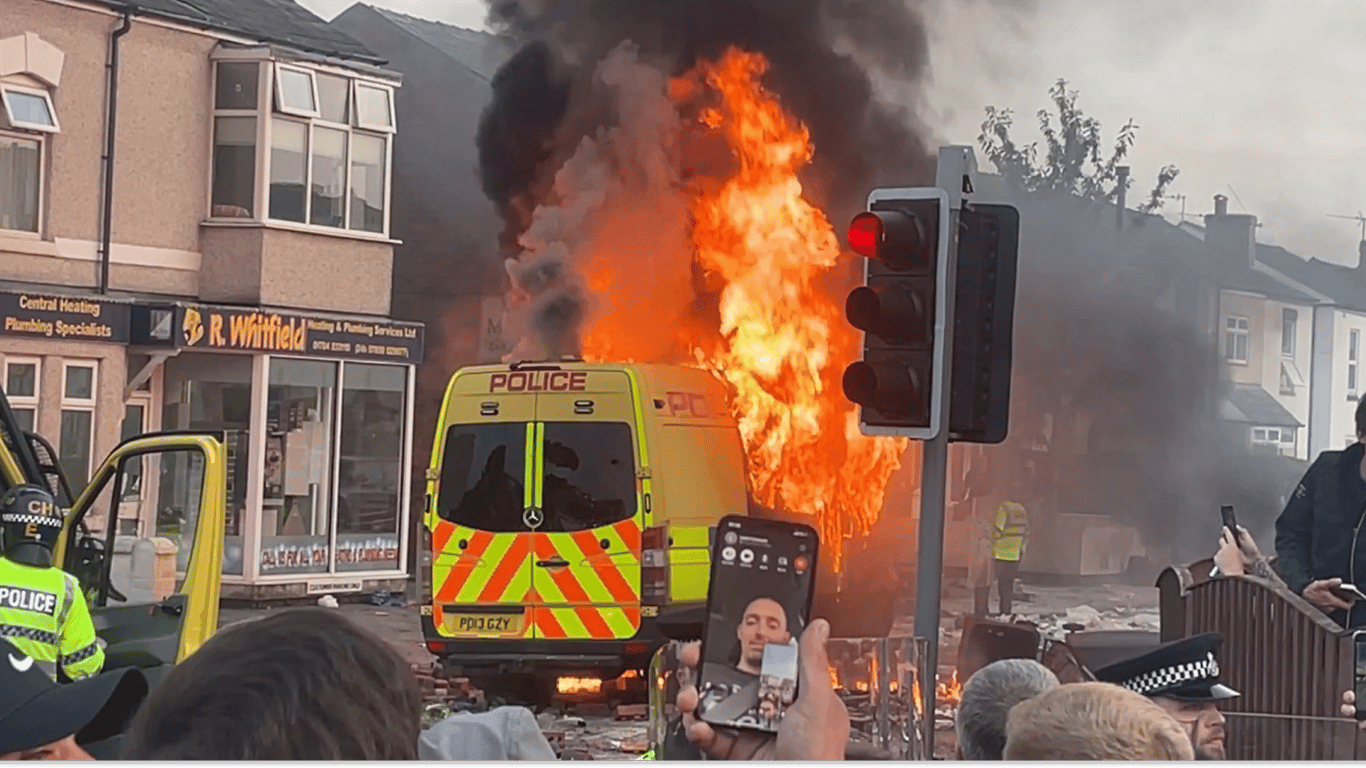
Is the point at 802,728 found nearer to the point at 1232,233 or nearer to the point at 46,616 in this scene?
the point at 46,616

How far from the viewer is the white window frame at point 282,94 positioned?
76.2ft

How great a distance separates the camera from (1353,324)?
149ft

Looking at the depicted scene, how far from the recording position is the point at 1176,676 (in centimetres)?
493

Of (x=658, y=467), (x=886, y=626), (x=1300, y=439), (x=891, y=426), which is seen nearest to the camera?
(x=891, y=426)

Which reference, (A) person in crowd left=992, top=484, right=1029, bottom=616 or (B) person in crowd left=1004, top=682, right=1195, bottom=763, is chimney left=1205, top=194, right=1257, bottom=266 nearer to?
(A) person in crowd left=992, top=484, right=1029, bottom=616

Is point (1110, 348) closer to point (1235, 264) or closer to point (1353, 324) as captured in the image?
point (1235, 264)

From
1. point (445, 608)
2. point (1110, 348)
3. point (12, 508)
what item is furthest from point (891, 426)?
point (1110, 348)

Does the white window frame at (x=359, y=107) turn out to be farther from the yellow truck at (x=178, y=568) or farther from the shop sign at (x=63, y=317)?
the yellow truck at (x=178, y=568)

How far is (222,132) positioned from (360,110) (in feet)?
5.94

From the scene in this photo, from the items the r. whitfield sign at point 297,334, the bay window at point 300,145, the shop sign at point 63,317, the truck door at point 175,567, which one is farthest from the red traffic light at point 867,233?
the bay window at point 300,145

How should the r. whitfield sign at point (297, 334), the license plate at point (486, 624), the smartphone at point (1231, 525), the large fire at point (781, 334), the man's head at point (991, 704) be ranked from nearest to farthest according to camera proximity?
the man's head at point (991, 704) → the smartphone at point (1231, 525) → the license plate at point (486, 624) → the large fire at point (781, 334) → the r. whitfield sign at point (297, 334)

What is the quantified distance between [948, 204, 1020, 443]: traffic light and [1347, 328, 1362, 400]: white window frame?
127ft

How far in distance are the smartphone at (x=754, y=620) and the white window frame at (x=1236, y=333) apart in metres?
36.0

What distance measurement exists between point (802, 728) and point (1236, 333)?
125 ft
